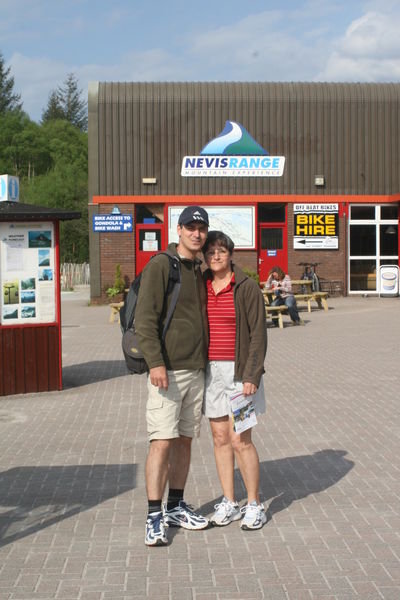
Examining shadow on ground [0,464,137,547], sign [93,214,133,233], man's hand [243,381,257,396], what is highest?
sign [93,214,133,233]

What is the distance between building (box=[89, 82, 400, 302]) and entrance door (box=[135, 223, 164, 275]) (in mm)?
30

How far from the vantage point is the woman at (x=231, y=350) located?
16.9 feet

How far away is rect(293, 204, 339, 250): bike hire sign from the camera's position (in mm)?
26328

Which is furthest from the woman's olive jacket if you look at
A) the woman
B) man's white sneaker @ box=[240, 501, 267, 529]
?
man's white sneaker @ box=[240, 501, 267, 529]

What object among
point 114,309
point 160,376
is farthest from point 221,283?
point 114,309

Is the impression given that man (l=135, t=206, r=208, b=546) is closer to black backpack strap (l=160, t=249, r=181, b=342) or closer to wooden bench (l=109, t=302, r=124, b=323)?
black backpack strap (l=160, t=249, r=181, b=342)

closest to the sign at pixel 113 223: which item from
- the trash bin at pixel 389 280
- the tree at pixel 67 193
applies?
the trash bin at pixel 389 280

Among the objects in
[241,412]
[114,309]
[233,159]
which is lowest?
[114,309]

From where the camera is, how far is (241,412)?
520cm

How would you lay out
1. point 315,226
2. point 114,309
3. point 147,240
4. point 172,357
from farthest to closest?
1. point 315,226
2. point 147,240
3. point 114,309
4. point 172,357

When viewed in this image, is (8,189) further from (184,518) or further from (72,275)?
(72,275)

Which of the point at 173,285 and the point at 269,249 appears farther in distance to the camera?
the point at 269,249

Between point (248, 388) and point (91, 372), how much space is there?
23.6 ft

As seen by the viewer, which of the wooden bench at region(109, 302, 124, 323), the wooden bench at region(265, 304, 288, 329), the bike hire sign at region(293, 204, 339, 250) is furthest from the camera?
the bike hire sign at region(293, 204, 339, 250)
